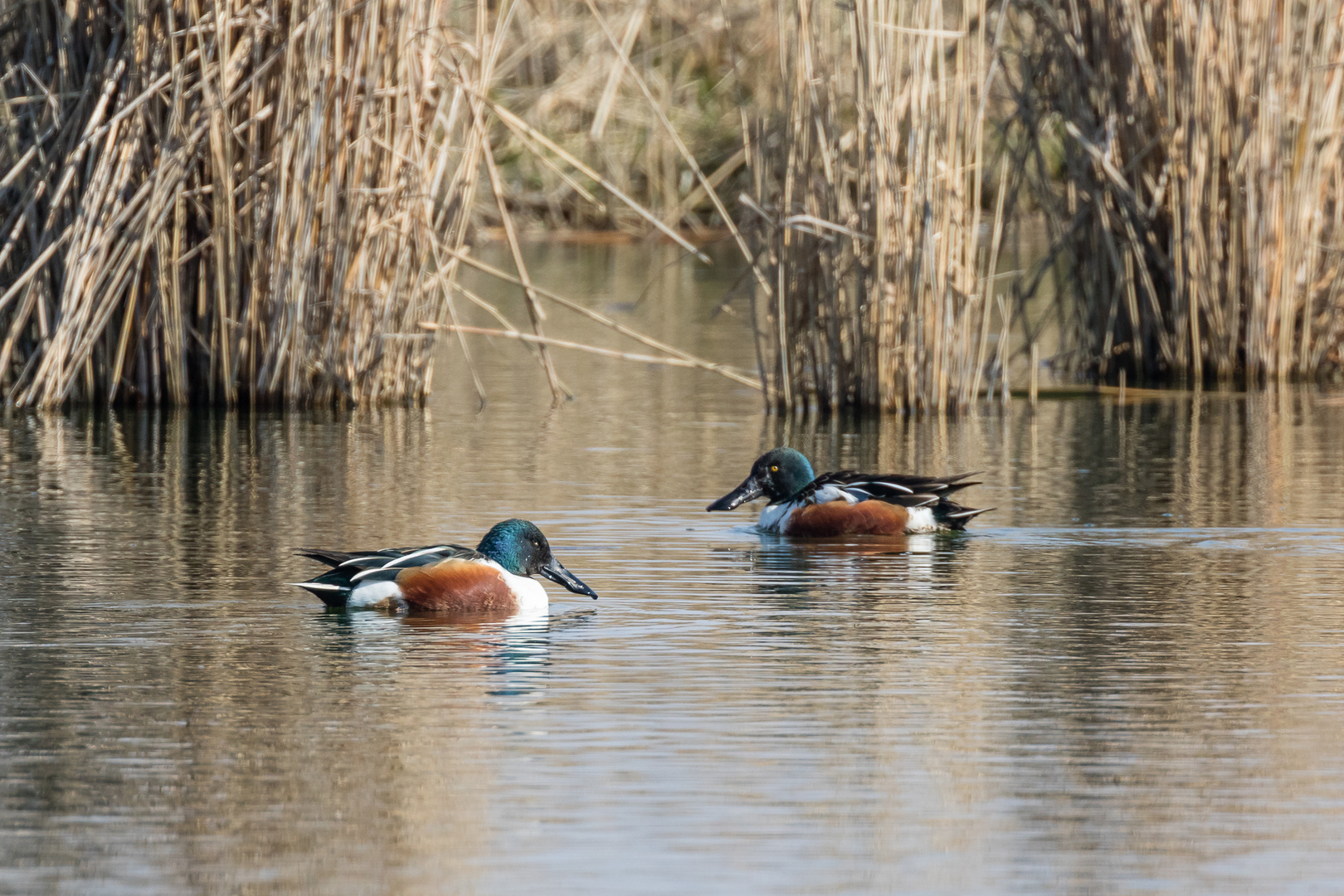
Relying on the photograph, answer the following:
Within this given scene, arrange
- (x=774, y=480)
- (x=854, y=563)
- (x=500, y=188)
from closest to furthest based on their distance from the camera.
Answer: (x=854, y=563) → (x=774, y=480) → (x=500, y=188)

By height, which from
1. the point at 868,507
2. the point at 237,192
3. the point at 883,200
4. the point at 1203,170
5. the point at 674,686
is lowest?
the point at 674,686

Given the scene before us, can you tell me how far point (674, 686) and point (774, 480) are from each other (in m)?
3.84

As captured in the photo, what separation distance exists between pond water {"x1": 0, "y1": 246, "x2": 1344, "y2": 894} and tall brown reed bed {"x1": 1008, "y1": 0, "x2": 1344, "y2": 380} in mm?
3096

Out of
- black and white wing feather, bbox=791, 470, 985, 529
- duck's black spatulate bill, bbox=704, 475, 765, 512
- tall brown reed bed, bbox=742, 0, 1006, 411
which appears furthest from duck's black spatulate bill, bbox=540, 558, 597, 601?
tall brown reed bed, bbox=742, 0, 1006, 411

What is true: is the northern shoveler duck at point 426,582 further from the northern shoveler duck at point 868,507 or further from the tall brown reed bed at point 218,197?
the tall brown reed bed at point 218,197

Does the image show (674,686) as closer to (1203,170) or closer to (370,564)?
(370,564)

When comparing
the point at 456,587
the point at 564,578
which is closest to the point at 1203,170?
the point at 564,578

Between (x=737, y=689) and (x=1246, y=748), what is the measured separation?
4.48 ft

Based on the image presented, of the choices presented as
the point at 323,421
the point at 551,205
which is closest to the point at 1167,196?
the point at 323,421

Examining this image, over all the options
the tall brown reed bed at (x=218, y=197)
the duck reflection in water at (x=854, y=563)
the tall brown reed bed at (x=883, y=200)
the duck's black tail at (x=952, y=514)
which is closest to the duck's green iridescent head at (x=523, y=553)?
the duck reflection in water at (x=854, y=563)

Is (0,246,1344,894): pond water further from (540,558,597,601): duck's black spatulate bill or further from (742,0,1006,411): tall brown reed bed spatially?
(742,0,1006,411): tall brown reed bed

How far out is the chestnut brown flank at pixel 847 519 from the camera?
31.0ft

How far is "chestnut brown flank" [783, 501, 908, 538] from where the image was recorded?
9.45 meters

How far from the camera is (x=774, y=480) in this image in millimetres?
9844
